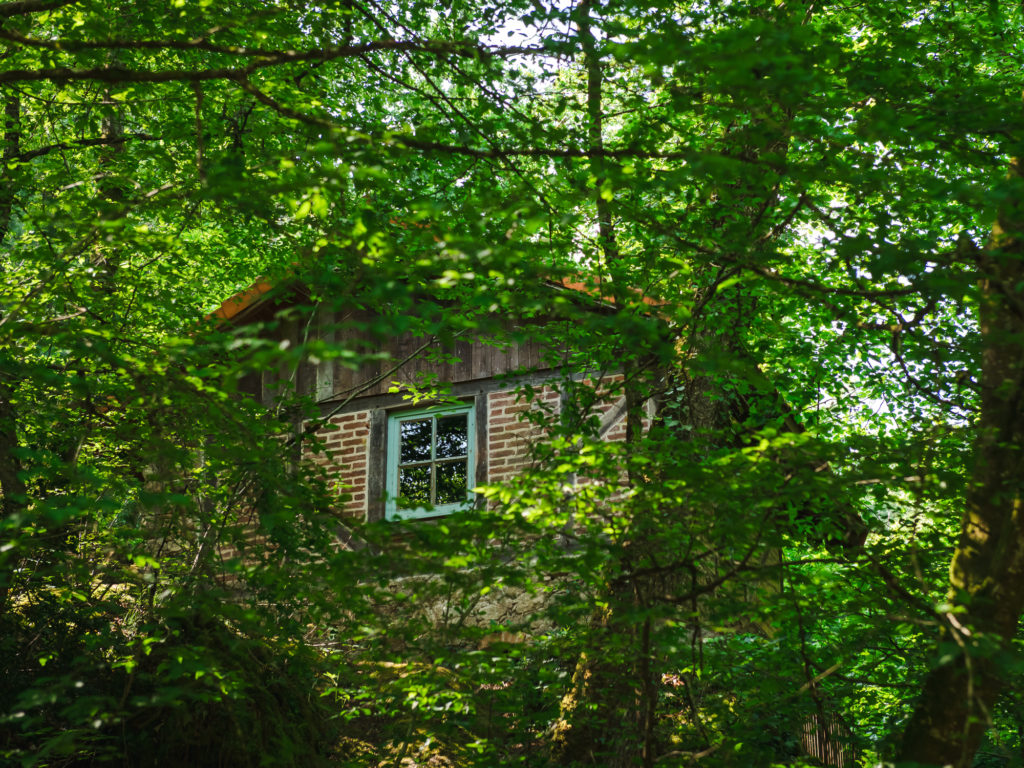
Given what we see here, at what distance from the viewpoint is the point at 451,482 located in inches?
412

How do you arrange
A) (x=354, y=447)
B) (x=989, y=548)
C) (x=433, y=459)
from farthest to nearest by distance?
1. (x=354, y=447)
2. (x=433, y=459)
3. (x=989, y=548)

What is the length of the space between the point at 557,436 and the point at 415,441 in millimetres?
6182

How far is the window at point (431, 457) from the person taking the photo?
10391mm

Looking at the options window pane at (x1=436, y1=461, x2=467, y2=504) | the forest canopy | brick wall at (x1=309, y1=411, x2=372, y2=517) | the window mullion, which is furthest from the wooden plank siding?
the forest canopy

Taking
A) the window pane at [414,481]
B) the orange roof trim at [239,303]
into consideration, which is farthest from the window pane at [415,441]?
the orange roof trim at [239,303]

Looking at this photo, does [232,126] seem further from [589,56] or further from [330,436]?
[330,436]

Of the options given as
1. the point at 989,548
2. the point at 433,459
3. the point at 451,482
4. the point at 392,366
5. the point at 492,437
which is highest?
the point at 392,366

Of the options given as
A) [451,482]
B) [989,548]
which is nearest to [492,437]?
[451,482]

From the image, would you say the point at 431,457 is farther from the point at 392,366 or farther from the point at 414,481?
the point at 392,366

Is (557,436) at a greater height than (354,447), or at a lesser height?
lesser

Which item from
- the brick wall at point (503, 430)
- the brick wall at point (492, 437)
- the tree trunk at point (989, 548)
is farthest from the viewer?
the brick wall at point (503, 430)

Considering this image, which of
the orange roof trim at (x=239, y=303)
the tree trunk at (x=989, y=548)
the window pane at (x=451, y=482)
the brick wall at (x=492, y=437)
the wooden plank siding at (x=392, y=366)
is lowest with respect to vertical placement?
the tree trunk at (x=989, y=548)

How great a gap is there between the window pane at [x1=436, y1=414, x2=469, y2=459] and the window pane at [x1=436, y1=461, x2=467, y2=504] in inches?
4.8

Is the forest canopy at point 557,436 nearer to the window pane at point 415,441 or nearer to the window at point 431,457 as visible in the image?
→ the window at point 431,457
